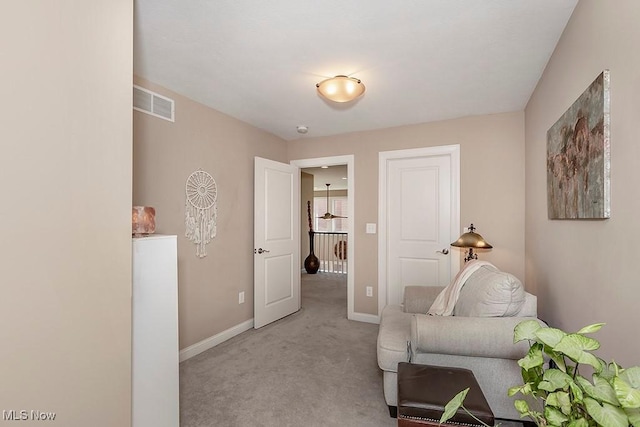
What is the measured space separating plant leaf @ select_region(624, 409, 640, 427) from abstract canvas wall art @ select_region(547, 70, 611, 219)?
1.09 metres

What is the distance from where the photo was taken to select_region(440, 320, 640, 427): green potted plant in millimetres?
505

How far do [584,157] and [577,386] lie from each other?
1387 millimetres

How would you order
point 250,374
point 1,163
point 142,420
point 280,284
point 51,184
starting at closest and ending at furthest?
1. point 1,163
2. point 51,184
3. point 142,420
4. point 250,374
5. point 280,284

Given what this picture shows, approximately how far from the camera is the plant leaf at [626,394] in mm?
477

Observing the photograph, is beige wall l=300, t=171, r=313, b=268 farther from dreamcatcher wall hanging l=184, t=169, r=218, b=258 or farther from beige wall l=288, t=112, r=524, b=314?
dreamcatcher wall hanging l=184, t=169, r=218, b=258

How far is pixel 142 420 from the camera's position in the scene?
4.94 feet

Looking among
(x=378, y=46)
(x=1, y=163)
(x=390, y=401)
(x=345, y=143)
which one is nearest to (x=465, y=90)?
(x=378, y=46)

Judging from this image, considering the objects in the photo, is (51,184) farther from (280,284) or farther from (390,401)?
(280,284)

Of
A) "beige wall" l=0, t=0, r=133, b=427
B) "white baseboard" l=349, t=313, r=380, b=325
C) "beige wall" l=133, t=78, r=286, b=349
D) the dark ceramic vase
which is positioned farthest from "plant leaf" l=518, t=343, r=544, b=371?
the dark ceramic vase

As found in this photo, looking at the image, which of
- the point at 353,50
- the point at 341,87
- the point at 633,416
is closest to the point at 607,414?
the point at 633,416

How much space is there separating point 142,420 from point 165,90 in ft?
8.07

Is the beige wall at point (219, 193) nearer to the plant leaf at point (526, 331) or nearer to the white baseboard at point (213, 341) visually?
the white baseboard at point (213, 341)

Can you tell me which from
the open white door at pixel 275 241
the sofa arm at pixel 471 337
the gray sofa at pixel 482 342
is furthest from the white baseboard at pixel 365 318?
the sofa arm at pixel 471 337

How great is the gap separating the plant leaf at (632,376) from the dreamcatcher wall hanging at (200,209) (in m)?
2.96
